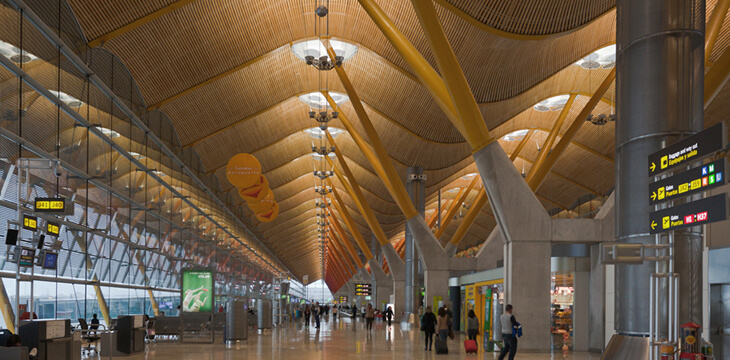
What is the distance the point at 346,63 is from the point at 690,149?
25.3m

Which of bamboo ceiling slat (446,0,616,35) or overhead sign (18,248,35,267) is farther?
bamboo ceiling slat (446,0,616,35)

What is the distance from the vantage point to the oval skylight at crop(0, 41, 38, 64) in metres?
15.2

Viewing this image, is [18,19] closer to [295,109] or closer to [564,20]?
[564,20]

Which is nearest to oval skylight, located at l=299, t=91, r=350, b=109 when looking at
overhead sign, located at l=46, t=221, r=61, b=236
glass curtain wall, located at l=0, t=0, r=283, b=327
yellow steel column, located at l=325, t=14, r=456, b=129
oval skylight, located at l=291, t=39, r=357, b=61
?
oval skylight, located at l=291, t=39, r=357, b=61

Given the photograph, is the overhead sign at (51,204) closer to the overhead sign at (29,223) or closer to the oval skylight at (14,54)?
the overhead sign at (29,223)

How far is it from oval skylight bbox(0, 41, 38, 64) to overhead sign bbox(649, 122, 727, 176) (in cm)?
1287

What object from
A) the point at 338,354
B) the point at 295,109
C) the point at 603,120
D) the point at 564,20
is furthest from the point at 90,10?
the point at 603,120

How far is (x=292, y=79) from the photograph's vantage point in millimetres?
34250

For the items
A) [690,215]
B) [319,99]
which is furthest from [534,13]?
[319,99]

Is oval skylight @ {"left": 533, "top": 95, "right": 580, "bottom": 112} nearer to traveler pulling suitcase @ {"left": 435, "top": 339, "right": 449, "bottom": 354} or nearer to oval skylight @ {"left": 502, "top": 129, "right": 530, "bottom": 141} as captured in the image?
oval skylight @ {"left": 502, "top": 129, "right": 530, "bottom": 141}

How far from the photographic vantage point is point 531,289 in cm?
2125

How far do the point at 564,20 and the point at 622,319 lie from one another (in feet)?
41.4

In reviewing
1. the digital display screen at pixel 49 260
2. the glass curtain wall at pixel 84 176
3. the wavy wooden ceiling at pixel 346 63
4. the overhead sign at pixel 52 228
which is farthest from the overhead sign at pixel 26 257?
the wavy wooden ceiling at pixel 346 63

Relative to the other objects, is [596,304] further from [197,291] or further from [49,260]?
[49,260]
